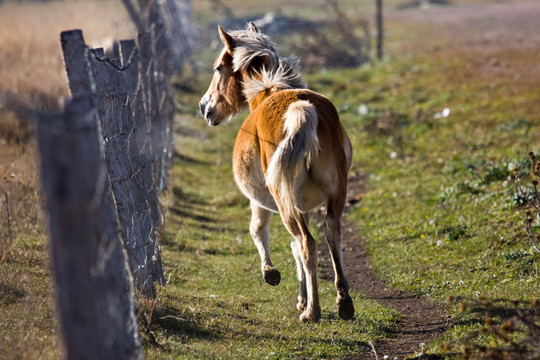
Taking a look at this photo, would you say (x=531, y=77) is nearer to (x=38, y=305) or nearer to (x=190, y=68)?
(x=38, y=305)

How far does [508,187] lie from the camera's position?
322 inches

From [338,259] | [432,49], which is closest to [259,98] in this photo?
[338,259]

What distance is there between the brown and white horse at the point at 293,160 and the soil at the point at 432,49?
74 cm

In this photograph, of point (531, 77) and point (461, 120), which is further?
point (531, 77)

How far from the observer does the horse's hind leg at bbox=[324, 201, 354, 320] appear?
527cm

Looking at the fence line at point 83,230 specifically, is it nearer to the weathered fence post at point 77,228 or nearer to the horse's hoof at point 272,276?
A: the weathered fence post at point 77,228

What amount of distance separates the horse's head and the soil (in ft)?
7.37

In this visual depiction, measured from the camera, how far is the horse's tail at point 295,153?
16.6ft

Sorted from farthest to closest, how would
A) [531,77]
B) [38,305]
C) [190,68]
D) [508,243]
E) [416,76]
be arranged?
[190,68] → [416,76] → [531,77] → [508,243] → [38,305]

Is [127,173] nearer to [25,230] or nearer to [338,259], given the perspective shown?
[25,230]

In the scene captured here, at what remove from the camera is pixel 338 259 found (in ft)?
17.6

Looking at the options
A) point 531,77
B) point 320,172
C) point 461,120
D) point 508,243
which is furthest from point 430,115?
point 320,172

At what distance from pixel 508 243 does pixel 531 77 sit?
851 centimetres

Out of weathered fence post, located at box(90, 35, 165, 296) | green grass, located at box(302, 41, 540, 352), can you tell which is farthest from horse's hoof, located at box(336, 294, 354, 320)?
weathered fence post, located at box(90, 35, 165, 296)
